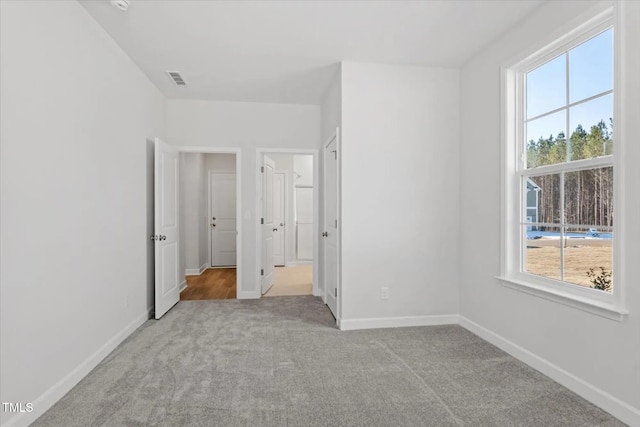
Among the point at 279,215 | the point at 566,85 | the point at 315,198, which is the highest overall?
the point at 566,85

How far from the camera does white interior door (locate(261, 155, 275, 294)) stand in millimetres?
4793

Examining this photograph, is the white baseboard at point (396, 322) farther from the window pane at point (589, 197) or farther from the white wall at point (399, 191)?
the window pane at point (589, 197)

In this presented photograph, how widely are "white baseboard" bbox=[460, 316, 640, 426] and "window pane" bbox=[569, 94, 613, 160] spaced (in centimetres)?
143

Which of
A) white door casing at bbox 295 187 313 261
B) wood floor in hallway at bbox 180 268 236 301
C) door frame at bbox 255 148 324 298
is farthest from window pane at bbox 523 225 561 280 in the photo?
white door casing at bbox 295 187 313 261

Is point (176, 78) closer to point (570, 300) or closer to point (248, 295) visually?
point (248, 295)

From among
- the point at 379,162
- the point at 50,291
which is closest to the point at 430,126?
the point at 379,162

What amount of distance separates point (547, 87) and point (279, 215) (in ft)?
17.7

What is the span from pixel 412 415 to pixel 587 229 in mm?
1636

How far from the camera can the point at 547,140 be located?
2.54m

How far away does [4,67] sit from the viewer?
172 centimetres

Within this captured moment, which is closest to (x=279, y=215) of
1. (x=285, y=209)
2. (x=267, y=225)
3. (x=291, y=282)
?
(x=285, y=209)

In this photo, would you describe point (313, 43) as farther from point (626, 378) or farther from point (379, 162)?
point (626, 378)

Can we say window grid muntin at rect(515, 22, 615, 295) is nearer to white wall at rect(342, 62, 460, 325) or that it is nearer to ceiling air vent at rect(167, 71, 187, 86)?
white wall at rect(342, 62, 460, 325)

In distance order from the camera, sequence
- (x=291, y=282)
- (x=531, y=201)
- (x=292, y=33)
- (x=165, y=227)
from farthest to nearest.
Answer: (x=291, y=282), (x=165, y=227), (x=292, y=33), (x=531, y=201)
